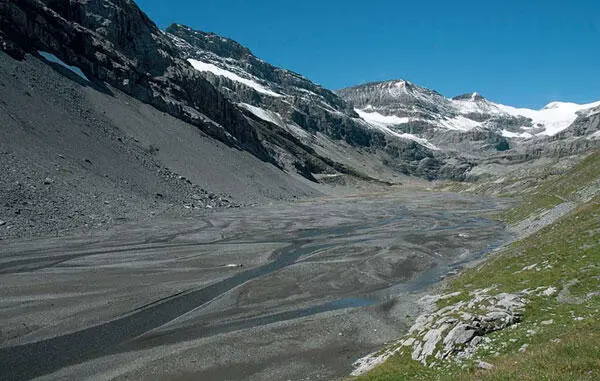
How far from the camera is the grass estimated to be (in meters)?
12.7

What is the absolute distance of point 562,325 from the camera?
17.5 metres

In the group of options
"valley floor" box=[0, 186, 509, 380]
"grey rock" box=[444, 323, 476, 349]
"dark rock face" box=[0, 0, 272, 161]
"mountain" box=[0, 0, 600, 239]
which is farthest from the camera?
"dark rock face" box=[0, 0, 272, 161]

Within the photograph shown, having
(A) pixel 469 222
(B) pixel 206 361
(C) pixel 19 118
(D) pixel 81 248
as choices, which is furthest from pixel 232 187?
(B) pixel 206 361

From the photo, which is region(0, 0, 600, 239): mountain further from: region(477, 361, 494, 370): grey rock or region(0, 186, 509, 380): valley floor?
region(477, 361, 494, 370): grey rock

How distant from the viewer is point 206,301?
1361 inches

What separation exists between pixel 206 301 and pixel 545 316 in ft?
79.7

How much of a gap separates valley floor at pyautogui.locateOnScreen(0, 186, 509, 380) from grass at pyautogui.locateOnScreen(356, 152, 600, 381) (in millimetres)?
5684

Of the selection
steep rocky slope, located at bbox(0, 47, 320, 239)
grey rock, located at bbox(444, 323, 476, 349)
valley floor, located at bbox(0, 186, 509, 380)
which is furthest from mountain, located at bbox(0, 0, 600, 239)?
grey rock, located at bbox(444, 323, 476, 349)

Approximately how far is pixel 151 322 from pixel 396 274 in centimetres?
2489

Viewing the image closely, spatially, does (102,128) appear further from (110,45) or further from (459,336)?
(459,336)

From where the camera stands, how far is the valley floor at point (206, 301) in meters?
23.8

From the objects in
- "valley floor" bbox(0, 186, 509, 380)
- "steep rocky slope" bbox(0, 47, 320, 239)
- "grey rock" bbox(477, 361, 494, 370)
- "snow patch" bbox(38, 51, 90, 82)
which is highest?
"snow patch" bbox(38, 51, 90, 82)

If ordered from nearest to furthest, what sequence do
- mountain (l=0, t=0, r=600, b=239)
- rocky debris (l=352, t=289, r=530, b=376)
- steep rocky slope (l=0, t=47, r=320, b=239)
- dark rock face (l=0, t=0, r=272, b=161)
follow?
rocky debris (l=352, t=289, r=530, b=376), steep rocky slope (l=0, t=47, r=320, b=239), mountain (l=0, t=0, r=600, b=239), dark rock face (l=0, t=0, r=272, b=161)

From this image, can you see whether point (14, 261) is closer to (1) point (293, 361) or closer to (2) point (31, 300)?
(2) point (31, 300)
